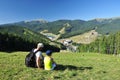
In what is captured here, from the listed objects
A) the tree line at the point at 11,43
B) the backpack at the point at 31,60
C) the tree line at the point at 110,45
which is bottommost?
the tree line at the point at 110,45

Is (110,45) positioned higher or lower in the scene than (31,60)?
lower

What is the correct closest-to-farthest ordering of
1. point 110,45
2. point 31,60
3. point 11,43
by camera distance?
point 31,60, point 11,43, point 110,45

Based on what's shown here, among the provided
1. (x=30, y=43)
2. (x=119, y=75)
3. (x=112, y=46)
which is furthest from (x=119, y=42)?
(x=119, y=75)

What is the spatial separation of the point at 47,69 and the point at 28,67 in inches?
58.4

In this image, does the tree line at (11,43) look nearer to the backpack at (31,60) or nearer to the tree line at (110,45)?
the tree line at (110,45)

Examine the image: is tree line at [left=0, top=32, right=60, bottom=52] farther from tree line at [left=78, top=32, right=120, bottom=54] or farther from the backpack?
the backpack

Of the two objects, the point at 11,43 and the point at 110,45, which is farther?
the point at 110,45

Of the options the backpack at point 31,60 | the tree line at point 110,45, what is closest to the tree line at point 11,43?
the tree line at point 110,45

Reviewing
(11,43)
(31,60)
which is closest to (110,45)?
(11,43)

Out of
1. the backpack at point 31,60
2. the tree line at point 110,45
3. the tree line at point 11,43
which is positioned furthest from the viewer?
the tree line at point 110,45

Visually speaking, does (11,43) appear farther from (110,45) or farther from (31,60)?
(31,60)

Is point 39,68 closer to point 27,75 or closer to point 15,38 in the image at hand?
point 27,75

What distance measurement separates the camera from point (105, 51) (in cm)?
14425

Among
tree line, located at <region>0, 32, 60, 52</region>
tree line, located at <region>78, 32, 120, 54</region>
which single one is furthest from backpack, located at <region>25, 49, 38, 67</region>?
tree line, located at <region>78, 32, 120, 54</region>
